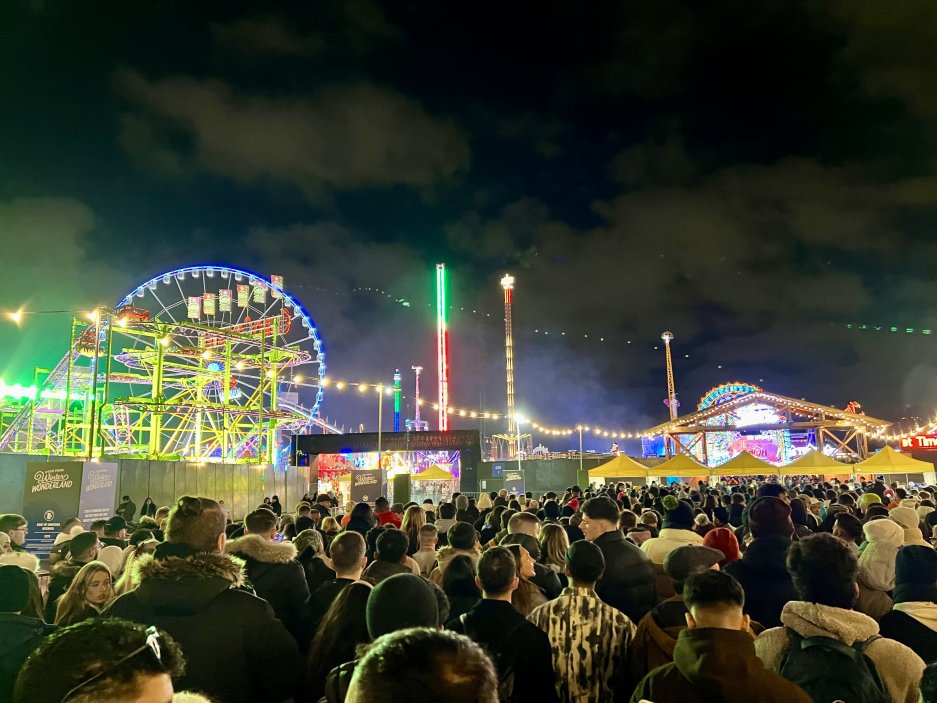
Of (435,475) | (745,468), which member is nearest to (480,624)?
(745,468)

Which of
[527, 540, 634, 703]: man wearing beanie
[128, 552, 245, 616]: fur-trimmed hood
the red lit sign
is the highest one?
the red lit sign

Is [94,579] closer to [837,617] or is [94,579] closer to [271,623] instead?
[271,623]

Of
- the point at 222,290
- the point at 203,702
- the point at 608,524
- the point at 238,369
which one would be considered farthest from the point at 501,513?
the point at 238,369

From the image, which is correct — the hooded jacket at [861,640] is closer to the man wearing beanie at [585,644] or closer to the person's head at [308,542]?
the man wearing beanie at [585,644]

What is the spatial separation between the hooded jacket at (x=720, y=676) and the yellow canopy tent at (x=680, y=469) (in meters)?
24.2

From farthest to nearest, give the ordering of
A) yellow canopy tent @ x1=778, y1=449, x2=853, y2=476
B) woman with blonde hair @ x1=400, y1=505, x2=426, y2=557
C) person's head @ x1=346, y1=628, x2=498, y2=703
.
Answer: yellow canopy tent @ x1=778, y1=449, x2=853, y2=476 < woman with blonde hair @ x1=400, y1=505, x2=426, y2=557 < person's head @ x1=346, y1=628, x2=498, y2=703

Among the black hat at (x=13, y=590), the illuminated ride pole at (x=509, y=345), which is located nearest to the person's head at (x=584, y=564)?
the black hat at (x=13, y=590)

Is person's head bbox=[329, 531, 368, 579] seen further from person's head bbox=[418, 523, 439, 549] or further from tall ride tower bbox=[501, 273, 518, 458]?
tall ride tower bbox=[501, 273, 518, 458]

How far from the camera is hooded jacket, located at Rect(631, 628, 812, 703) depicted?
2.54 m

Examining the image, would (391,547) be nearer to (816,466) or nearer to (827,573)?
(827,573)

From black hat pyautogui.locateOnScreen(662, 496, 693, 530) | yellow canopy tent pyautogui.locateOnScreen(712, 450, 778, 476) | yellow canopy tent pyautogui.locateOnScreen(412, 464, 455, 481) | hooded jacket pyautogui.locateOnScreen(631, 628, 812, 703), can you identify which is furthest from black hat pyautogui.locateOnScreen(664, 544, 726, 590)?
yellow canopy tent pyautogui.locateOnScreen(412, 464, 455, 481)

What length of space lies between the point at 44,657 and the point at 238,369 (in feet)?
161

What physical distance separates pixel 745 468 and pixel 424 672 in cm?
2614

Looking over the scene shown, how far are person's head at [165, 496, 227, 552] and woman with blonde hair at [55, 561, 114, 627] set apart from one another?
1751 mm
